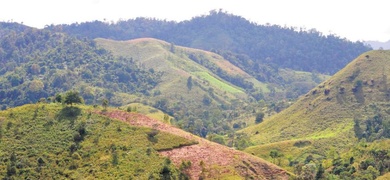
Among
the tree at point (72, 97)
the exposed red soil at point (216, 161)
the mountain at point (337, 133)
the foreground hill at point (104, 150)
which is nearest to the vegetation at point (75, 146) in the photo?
the foreground hill at point (104, 150)

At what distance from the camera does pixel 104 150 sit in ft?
319

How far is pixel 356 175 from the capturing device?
369ft

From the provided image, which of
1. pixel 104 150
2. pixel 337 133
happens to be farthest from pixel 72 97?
pixel 337 133

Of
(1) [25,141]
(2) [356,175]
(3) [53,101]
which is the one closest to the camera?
(1) [25,141]

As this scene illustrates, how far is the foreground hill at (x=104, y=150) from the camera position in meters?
90.8

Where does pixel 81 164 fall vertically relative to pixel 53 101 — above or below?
below

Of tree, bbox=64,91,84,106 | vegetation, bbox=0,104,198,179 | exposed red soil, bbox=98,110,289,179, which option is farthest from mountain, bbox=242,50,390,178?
tree, bbox=64,91,84,106

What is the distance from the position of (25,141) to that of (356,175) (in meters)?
80.6

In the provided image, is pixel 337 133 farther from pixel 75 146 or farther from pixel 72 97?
pixel 75 146

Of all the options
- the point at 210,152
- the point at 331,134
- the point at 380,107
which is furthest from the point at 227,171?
the point at 380,107

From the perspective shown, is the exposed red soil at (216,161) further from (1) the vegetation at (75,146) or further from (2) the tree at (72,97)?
(2) the tree at (72,97)

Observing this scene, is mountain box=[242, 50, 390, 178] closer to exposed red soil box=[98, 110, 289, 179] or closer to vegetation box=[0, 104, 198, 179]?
exposed red soil box=[98, 110, 289, 179]

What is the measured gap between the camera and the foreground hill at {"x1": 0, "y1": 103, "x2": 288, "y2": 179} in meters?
90.8

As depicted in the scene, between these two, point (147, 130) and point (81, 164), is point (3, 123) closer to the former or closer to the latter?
point (81, 164)
